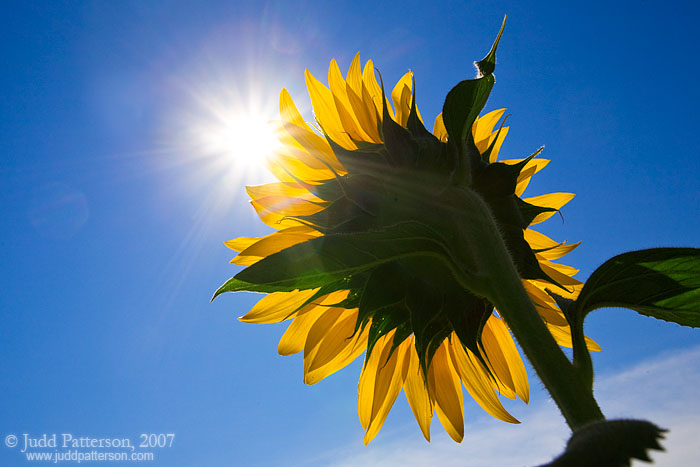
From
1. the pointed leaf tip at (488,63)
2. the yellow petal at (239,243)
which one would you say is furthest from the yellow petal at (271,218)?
the pointed leaf tip at (488,63)

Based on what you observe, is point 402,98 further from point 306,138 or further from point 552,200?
point 552,200

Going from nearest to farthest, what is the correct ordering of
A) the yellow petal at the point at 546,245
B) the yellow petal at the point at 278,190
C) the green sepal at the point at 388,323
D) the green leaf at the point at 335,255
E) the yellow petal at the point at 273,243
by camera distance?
the green leaf at the point at 335,255, the green sepal at the point at 388,323, the yellow petal at the point at 273,243, the yellow petal at the point at 278,190, the yellow petal at the point at 546,245

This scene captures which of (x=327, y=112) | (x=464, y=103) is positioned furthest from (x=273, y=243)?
(x=464, y=103)

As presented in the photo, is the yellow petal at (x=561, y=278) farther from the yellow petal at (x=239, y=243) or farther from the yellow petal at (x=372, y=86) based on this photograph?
the yellow petal at (x=239, y=243)

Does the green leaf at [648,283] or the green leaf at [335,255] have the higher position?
the green leaf at [335,255]

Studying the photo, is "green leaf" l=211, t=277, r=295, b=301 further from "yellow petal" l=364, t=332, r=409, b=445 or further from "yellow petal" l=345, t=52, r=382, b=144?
"yellow petal" l=364, t=332, r=409, b=445
